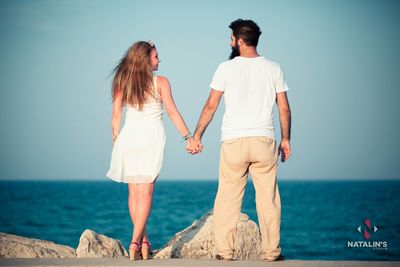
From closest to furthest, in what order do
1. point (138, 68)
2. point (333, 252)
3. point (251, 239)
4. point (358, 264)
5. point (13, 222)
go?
1. point (358, 264)
2. point (138, 68)
3. point (251, 239)
4. point (333, 252)
5. point (13, 222)

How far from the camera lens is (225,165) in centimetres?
715

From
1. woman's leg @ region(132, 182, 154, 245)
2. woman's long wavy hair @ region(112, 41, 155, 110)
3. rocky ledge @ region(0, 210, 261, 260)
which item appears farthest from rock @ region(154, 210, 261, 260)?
woman's long wavy hair @ region(112, 41, 155, 110)

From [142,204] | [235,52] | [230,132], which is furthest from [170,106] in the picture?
[142,204]

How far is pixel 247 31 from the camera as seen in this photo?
7129 millimetres

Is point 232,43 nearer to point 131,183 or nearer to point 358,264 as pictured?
point 131,183

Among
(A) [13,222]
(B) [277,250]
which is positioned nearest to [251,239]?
(B) [277,250]

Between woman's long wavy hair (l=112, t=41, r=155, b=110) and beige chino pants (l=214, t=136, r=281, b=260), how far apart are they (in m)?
1.07

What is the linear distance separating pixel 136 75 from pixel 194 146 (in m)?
1.01

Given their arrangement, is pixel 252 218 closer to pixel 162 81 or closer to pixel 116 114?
pixel 116 114

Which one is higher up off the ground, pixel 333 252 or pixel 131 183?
pixel 131 183

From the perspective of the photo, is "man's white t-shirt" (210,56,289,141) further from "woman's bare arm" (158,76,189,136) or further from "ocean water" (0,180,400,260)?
"ocean water" (0,180,400,260)

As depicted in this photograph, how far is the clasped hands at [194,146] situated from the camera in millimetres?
7293

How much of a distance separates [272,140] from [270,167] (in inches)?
11.2

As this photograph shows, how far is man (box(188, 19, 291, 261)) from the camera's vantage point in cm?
702
